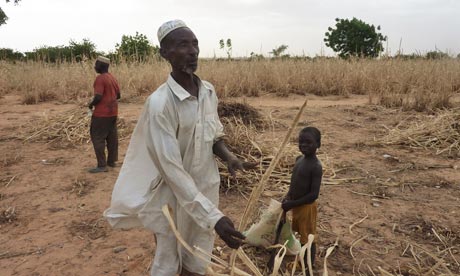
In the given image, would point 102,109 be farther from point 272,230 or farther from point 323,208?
point 272,230

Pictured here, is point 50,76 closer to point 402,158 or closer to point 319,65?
point 319,65

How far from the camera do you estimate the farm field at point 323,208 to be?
273 centimetres

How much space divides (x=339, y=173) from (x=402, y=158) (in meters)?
0.97

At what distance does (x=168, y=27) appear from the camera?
166 cm

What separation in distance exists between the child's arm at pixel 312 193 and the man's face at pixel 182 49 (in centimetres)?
96

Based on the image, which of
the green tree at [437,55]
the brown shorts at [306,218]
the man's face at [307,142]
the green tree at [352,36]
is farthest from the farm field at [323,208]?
the green tree at [352,36]

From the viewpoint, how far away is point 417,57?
36.4 ft

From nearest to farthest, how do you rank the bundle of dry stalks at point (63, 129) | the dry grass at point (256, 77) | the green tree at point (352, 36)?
the bundle of dry stalks at point (63, 129) < the dry grass at point (256, 77) < the green tree at point (352, 36)

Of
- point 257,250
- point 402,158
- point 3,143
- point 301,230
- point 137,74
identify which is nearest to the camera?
point 301,230

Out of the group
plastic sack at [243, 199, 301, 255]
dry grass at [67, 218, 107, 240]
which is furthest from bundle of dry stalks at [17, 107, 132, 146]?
plastic sack at [243, 199, 301, 255]

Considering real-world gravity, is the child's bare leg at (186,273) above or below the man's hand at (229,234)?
below

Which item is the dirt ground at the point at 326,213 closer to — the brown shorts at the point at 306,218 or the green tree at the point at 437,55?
the brown shorts at the point at 306,218

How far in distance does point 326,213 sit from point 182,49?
2221 mm

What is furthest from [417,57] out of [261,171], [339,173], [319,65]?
[261,171]
